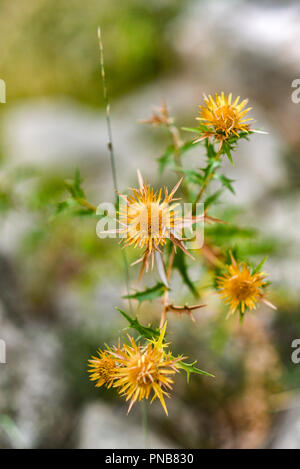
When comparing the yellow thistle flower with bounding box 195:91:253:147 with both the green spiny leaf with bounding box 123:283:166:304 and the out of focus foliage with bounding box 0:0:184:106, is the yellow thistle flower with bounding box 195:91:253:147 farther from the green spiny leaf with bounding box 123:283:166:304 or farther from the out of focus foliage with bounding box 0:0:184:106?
the out of focus foliage with bounding box 0:0:184:106

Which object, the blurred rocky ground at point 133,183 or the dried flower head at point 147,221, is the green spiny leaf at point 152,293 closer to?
the dried flower head at point 147,221

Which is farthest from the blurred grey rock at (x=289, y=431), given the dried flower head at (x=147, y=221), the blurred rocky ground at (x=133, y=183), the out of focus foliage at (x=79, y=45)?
the out of focus foliage at (x=79, y=45)

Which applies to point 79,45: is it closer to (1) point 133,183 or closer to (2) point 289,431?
(1) point 133,183

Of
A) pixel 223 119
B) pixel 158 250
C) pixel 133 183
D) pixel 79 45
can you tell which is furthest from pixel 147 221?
pixel 79 45

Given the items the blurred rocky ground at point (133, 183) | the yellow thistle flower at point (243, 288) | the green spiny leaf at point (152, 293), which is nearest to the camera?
the yellow thistle flower at point (243, 288)

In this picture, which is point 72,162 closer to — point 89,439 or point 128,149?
point 128,149

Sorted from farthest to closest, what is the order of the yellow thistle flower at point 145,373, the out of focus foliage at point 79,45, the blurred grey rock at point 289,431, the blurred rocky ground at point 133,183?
the out of focus foliage at point 79,45, the blurred rocky ground at point 133,183, the blurred grey rock at point 289,431, the yellow thistle flower at point 145,373

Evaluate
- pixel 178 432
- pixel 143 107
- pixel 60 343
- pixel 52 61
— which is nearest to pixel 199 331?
pixel 178 432

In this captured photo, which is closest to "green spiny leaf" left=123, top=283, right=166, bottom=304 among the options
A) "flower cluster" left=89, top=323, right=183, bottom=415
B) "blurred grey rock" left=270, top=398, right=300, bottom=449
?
"flower cluster" left=89, top=323, right=183, bottom=415

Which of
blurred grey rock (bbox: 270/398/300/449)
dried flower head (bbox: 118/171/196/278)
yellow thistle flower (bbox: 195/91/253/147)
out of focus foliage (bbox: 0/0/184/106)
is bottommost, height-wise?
blurred grey rock (bbox: 270/398/300/449)
